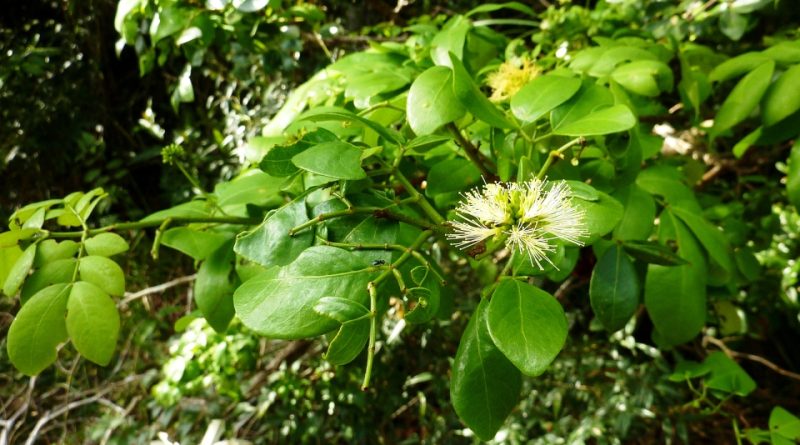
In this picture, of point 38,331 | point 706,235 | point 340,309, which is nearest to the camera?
point 340,309

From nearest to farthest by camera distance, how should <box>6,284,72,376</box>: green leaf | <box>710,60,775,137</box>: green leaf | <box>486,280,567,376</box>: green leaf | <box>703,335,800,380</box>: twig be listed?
1. <box>486,280,567,376</box>: green leaf
2. <box>6,284,72,376</box>: green leaf
3. <box>710,60,775,137</box>: green leaf
4. <box>703,335,800,380</box>: twig

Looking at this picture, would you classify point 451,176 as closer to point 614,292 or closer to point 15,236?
point 614,292

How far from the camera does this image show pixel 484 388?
400 mm

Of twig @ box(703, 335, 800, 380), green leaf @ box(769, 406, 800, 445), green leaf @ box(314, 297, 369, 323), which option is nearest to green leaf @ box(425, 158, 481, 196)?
green leaf @ box(314, 297, 369, 323)

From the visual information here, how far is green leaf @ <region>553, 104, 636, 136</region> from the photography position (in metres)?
0.44

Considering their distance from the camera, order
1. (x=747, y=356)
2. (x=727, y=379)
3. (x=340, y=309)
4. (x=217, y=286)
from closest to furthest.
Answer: (x=340, y=309), (x=217, y=286), (x=727, y=379), (x=747, y=356)

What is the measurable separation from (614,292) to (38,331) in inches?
21.7

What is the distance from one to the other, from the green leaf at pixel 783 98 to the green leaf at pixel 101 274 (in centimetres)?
78

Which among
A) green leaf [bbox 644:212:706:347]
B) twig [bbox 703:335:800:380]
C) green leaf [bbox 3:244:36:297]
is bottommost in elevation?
twig [bbox 703:335:800:380]

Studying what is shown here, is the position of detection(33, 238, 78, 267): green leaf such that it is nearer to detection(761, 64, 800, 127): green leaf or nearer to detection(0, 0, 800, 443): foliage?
detection(0, 0, 800, 443): foliage

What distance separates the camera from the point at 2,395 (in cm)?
189

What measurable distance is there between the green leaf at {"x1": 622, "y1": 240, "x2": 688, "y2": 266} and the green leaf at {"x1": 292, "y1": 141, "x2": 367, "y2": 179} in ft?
1.00

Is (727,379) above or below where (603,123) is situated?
below

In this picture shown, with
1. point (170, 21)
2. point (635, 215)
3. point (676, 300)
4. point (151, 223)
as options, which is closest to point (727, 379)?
point (676, 300)
